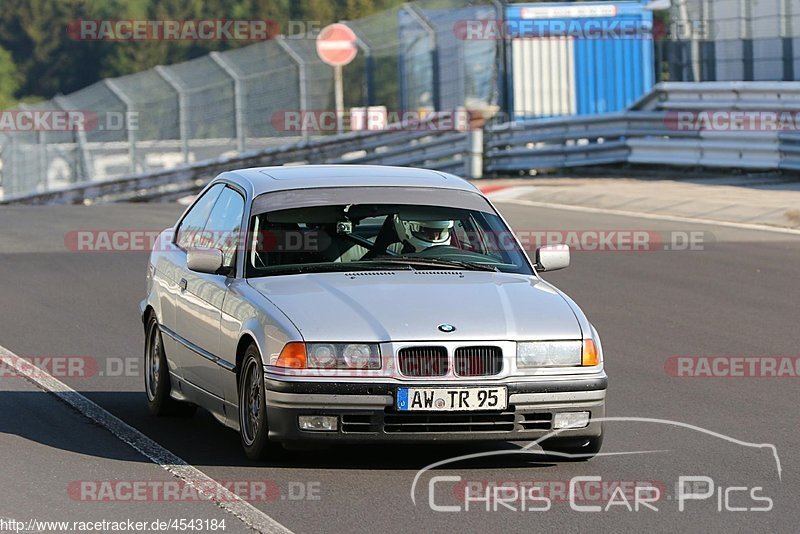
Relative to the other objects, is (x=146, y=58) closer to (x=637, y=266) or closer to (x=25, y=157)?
(x=25, y=157)

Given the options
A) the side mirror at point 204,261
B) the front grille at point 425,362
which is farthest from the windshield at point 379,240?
the front grille at point 425,362

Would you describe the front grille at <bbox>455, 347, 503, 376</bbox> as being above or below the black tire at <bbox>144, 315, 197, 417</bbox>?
above

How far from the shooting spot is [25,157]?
107ft

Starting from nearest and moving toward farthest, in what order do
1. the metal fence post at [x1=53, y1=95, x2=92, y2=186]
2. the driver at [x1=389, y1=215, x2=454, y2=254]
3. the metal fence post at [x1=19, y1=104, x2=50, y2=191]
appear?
the driver at [x1=389, y1=215, x2=454, y2=254], the metal fence post at [x1=53, y1=95, x2=92, y2=186], the metal fence post at [x1=19, y1=104, x2=50, y2=191]

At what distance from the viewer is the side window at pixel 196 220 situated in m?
8.75

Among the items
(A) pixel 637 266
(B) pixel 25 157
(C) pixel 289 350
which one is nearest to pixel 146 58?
(B) pixel 25 157

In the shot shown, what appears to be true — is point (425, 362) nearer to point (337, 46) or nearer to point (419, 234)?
point (419, 234)

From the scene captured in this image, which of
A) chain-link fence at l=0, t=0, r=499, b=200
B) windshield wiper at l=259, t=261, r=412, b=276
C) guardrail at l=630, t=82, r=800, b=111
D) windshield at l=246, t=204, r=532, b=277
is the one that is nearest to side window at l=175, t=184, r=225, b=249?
windshield at l=246, t=204, r=532, b=277

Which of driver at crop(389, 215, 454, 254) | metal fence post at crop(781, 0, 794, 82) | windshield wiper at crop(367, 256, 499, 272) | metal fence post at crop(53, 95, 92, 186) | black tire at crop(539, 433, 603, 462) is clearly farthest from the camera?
metal fence post at crop(53, 95, 92, 186)

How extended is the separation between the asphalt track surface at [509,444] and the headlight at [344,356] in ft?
1.62

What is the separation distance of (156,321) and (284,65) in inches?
868

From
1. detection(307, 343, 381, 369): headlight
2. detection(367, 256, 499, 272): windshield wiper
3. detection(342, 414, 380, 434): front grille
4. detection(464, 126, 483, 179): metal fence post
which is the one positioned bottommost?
detection(464, 126, 483, 179): metal fence post

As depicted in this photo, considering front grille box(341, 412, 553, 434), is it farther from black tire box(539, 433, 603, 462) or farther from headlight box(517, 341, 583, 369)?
black tire box(539, 433, 603, 462)

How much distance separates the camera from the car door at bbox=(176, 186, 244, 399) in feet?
25.1
